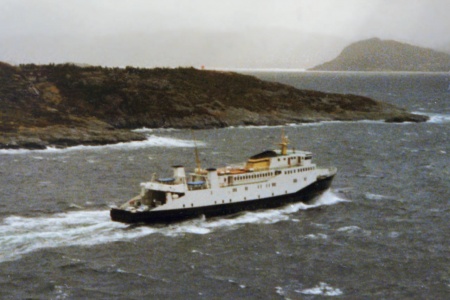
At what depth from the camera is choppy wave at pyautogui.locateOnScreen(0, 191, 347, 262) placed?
4325cm

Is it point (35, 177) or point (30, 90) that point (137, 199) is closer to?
point (35, 177)

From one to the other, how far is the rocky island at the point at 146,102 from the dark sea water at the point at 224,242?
103 feet

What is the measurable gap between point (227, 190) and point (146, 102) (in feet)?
265

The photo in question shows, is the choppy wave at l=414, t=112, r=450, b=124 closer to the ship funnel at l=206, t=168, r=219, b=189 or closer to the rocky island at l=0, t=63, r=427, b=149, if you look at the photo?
the rocky island at l=0, t=63, r=427, b=149

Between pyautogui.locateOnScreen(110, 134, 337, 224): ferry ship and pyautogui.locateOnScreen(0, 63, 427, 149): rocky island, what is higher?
pyautogui.locateOnScreen(0, 63, 427, 149): rocky island

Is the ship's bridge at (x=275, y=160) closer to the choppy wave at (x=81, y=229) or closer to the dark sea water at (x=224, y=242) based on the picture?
the dark sea water at (x=224, y=242)

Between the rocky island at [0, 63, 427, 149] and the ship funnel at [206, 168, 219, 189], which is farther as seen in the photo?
the rocky island at [0, 63, 427, 149]

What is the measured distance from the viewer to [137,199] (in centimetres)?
5197

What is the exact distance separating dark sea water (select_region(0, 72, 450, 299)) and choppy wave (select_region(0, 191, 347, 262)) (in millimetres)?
88

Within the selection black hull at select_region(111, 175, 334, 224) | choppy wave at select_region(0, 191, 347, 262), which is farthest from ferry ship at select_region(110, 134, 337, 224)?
choppy wave at select_region(0, 191, 347, 262)

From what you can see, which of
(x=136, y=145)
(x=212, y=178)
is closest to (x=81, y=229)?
(x=212, y=178)

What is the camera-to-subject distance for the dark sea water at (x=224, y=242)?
1419 inches

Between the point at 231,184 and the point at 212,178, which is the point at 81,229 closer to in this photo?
the point at 212,178

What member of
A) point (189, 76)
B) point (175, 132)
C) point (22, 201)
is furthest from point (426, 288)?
point (189, 76)
